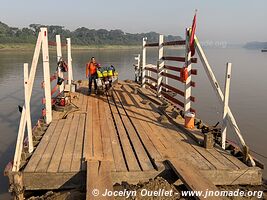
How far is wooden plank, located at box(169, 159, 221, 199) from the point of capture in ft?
11.5

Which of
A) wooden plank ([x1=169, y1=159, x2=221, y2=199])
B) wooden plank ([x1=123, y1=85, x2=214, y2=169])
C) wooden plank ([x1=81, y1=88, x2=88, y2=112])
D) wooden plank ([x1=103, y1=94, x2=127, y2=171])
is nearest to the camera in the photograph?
wooden plank ([x1=169, y1=159, x2=221, y2=199])

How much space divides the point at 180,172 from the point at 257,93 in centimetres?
1381

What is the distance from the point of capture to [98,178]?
3.71 metres

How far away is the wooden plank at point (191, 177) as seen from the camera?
11.5 feet

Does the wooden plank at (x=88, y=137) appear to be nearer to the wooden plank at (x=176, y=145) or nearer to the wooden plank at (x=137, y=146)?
the wooden plank at (x=137, y=146)

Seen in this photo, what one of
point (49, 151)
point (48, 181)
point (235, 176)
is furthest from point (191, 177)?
point (49, 151)

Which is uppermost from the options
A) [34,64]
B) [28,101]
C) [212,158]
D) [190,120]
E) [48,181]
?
[34,64]

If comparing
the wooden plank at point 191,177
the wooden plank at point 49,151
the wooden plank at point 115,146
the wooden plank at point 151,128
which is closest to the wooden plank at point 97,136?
the wooden plank at point 115,146

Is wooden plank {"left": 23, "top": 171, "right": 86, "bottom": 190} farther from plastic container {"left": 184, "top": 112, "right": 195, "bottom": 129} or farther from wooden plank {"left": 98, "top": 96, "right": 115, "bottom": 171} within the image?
plastic container {"left": 184, "top": 112, "right": 195, "bottom": 129}

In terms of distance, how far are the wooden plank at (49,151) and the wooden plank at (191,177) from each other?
1.78m

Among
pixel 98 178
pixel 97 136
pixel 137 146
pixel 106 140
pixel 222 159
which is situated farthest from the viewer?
pixel 97 136

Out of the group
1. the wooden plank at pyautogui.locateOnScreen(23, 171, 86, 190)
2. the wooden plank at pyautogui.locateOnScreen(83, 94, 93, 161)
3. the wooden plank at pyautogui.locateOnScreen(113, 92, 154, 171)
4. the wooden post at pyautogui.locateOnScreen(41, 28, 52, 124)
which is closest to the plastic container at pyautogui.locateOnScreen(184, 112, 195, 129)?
the wooden plank at pyautogui.locateOnScreen(113, 92, 154, 171)

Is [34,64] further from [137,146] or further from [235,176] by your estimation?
[235,176]

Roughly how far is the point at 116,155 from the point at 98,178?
923 mm
